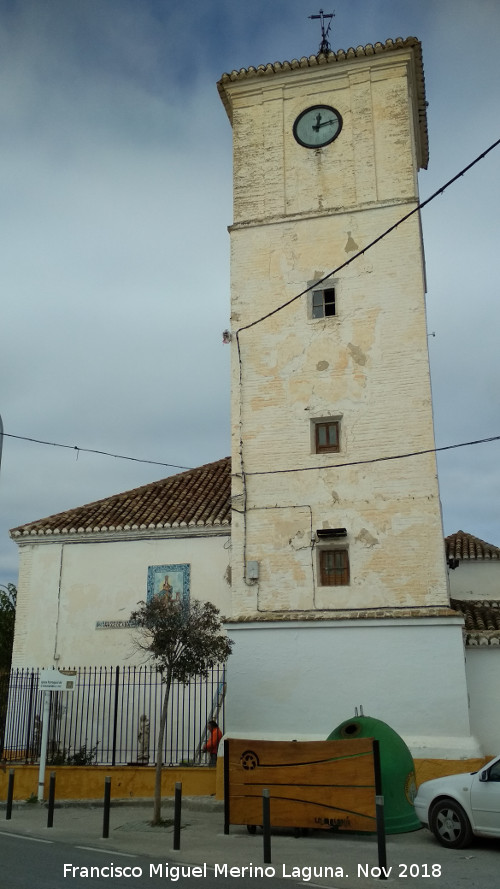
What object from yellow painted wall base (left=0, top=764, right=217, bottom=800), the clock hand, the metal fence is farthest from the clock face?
yellow painted wall base (left=0, top=764, right=217, bottom=800)

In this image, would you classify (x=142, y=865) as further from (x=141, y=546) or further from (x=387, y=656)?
(x=141, y=546)

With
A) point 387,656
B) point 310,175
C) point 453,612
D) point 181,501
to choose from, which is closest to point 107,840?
point 387,656

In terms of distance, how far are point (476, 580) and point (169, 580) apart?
12612mm

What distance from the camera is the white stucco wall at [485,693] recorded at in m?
15.7

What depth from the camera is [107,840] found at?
11.9 m

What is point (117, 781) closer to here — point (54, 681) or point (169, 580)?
point (54, 681)

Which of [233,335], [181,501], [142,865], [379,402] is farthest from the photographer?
[181,501]

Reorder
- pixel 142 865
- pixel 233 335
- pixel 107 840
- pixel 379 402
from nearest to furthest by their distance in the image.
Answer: pixel 142 865, pixel 107 840, pixel 379 402, pixel 233 335

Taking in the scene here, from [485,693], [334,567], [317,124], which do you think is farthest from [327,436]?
[317,124]

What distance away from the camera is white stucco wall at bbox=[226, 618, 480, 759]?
15266 millimetres

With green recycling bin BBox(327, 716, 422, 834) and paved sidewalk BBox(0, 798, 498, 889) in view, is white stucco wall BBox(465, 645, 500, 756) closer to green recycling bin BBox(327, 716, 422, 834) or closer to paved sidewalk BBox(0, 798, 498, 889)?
green recycling bin BBox(327, 716, 422, 834)

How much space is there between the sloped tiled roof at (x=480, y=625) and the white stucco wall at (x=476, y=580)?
899cm

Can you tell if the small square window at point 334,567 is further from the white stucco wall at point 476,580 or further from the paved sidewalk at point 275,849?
the white stucco wall at point 476,580

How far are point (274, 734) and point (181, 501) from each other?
25.9ft
